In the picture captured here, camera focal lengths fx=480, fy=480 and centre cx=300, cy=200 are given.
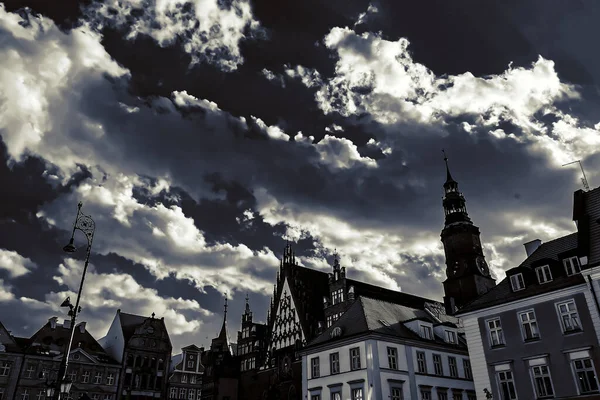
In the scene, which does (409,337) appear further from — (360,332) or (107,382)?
(107,382)

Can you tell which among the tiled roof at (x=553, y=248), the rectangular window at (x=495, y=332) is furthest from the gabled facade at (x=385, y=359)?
the tiled roof at (x=553, y=248)

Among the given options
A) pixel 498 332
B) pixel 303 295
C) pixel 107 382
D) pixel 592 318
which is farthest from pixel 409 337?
pixel 107 382

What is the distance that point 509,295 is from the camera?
113ft

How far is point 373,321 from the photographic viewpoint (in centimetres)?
4606

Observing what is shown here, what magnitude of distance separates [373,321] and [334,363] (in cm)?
541

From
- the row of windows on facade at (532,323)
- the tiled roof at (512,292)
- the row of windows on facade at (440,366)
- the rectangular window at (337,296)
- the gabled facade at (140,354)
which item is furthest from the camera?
the gabled facade at (140,354)

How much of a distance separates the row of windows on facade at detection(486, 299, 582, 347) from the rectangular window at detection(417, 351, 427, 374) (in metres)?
12.4

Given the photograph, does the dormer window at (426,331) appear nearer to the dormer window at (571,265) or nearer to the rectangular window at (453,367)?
the rectangular window at (453,367)

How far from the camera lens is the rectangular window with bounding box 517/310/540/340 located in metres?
32.3

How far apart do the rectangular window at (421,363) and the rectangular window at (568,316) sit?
17.0 metres

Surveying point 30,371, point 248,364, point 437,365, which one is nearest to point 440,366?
point 437,365

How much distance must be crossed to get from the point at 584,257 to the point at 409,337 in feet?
64.0

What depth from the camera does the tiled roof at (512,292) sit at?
3162cm

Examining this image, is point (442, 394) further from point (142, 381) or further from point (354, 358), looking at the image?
point (142, 381)
